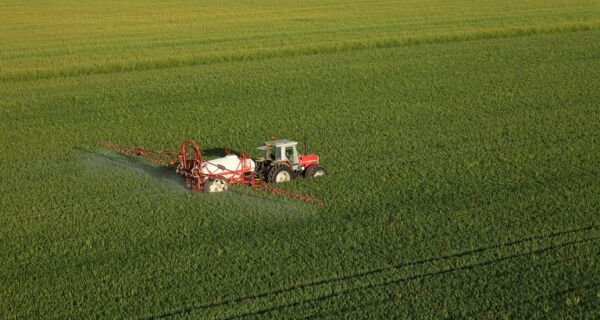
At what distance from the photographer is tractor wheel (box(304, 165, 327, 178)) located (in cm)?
2086

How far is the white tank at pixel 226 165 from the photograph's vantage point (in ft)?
65.6

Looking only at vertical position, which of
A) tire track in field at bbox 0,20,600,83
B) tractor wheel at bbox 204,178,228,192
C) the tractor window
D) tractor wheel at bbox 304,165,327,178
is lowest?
tire track in field at bbox 0,20,600,83

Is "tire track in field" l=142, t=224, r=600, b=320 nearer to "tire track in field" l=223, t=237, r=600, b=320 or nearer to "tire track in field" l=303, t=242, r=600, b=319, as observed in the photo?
"tire track in field" l=223, t=237, r=600, b=320

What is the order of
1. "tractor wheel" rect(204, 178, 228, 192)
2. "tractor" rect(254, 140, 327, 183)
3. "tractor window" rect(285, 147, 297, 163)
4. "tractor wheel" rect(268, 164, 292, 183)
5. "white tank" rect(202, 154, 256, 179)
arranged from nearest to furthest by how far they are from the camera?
"tractor wheel" rect(204, 178, 228, 192) < "white tank" rect(202, 154, 256, 179) < "tractor wheel" rect(268, 164, 292, 183) < "tractor" rect(254, 140, 327, 183) < "tractor window" rect(285, 147, 297, 163)

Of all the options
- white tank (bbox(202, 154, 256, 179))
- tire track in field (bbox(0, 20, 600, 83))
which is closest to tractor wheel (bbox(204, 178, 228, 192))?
→ white tank (bbox(202, 154, 256, 179))

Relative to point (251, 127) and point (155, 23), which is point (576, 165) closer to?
point (251, 127)

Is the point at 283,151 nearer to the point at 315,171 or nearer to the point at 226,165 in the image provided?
the point at 315,171

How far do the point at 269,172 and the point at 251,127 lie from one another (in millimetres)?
5884

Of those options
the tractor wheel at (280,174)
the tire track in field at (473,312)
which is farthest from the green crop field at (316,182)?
the tractor wheel at (280,174)

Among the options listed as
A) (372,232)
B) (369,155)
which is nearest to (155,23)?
(369,155)

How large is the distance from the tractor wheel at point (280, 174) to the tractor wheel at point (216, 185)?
1.08 m

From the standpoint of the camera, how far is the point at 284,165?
811 inches

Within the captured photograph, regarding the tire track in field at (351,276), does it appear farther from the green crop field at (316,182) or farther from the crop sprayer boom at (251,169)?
the crop sprayer boom at (251,169)

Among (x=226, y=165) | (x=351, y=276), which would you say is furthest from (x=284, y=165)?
(x=351, y=276)
